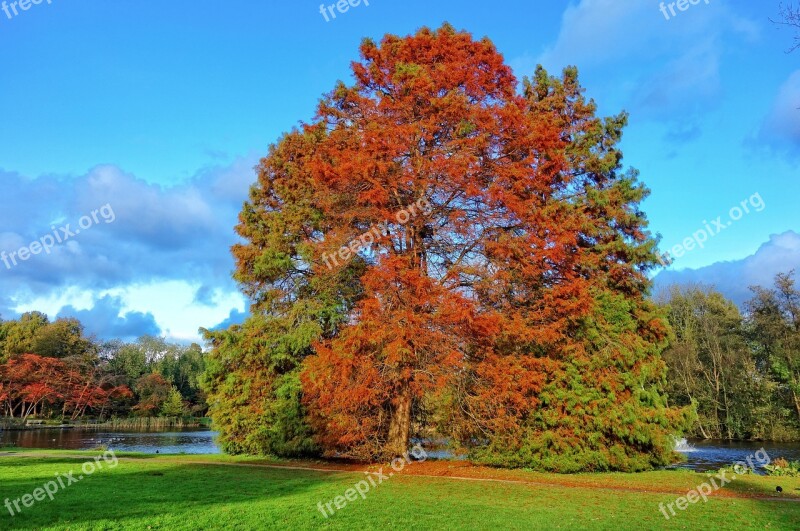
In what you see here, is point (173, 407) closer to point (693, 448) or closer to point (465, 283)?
point (693, 448)

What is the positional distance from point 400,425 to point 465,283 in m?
5.27

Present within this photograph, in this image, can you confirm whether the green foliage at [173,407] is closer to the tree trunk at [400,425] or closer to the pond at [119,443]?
the pond at [119,443]

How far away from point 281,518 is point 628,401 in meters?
12.5

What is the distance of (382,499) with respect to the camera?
1055 cm

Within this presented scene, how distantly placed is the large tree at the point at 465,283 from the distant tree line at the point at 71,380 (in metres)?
45.5

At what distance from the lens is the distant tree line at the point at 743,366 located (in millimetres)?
39125

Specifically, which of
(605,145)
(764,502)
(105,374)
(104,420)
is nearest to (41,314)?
(105,374)

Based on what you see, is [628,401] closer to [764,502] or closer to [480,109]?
[764,502]

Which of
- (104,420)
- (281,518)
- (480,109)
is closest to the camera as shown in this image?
(281,518)

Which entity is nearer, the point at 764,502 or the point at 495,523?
the point at 495,523

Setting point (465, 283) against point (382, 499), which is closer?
point (382, 499)

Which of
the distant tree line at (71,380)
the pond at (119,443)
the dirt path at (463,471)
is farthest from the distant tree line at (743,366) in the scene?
the distant tree line at (71,380)

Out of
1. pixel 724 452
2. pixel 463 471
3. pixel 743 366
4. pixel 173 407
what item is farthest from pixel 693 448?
pixel 173 407

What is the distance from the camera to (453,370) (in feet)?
52.1
